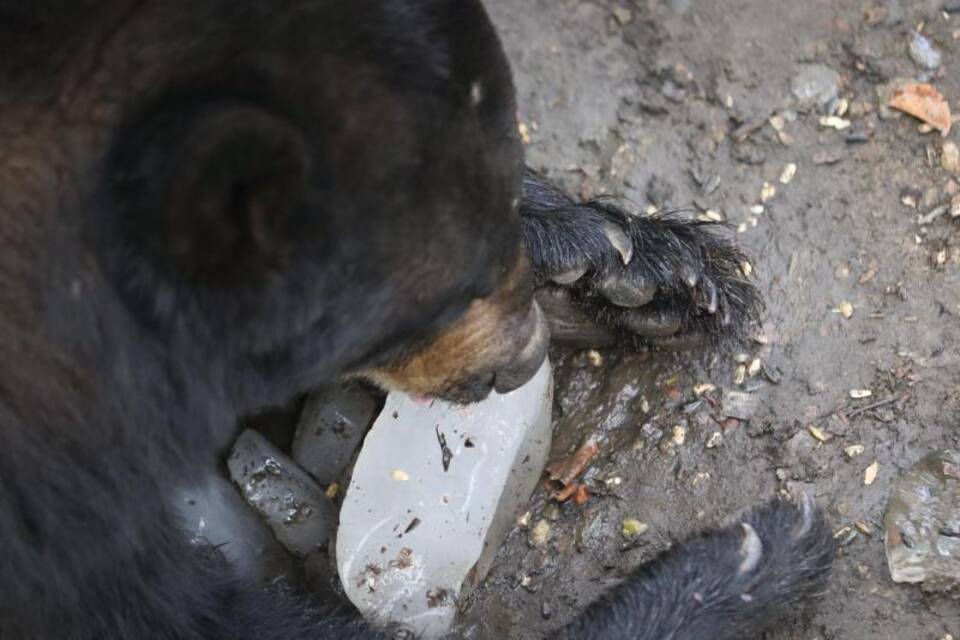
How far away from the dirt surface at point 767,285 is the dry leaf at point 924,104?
0.14 ft

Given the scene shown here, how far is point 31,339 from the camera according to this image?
2.28 metres

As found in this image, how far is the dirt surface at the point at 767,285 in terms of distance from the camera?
3787mm

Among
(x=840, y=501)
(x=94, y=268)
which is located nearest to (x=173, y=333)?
(x=94, y=268)

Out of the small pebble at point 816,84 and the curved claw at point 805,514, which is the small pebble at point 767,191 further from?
the curved claw at point 805,514

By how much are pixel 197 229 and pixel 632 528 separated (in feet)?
7.59

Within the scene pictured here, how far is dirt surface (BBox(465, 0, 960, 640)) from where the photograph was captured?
379cm

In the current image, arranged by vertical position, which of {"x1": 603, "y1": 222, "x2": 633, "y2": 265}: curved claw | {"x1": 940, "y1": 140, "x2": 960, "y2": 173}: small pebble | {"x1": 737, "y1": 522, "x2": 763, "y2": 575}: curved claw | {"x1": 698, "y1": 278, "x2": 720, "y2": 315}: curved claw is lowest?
{"x1": 737, "y1": 522, "x2": 763, "y2": 575}: curved claw

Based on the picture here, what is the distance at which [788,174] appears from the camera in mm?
4242

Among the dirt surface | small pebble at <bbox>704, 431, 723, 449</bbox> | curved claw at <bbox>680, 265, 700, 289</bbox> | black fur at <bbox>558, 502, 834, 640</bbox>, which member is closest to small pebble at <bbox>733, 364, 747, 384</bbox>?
the dirt surface

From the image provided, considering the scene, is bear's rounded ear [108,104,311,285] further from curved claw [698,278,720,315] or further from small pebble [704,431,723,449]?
small pebble [704,431,723,449]

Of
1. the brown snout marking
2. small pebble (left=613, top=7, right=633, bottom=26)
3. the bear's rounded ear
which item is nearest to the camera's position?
the bear's rounded ear

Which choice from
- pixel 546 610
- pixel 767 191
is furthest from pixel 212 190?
pixel 767 191

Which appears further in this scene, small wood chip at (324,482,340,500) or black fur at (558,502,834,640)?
small wood chip at (324,482,340,500)

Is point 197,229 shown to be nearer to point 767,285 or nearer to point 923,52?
point 767,285
